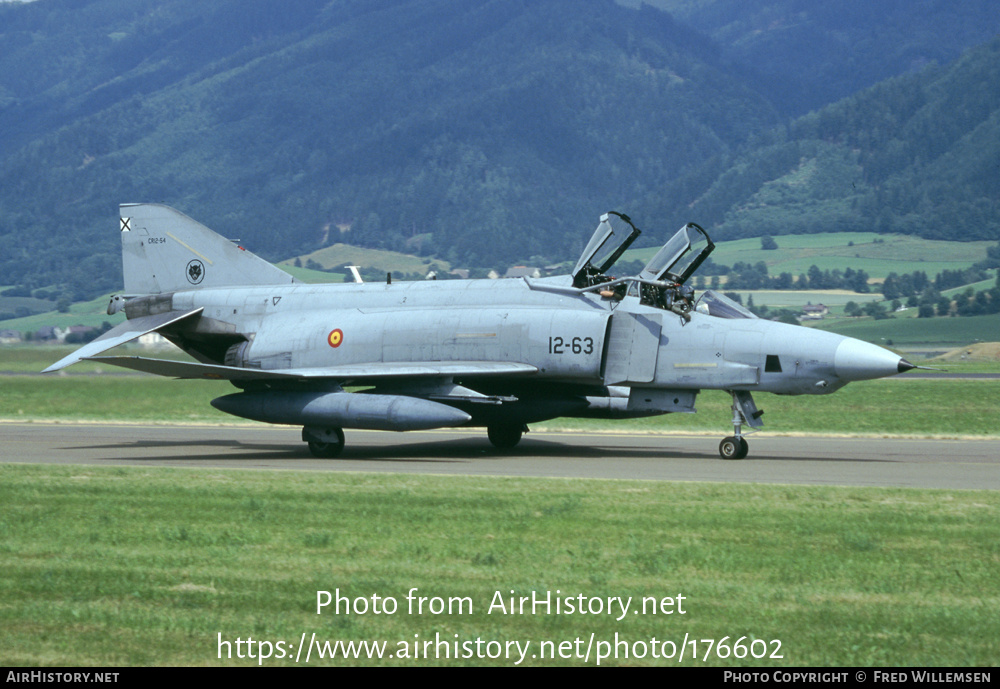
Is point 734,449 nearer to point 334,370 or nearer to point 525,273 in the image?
point 525,273

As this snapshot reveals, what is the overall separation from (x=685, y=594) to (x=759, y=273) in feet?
505

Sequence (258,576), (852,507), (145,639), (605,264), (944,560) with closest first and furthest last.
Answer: (145,639)
(258,576)
(944,560)
(852,507)
(605,264)

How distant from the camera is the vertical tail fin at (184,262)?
74.3ft

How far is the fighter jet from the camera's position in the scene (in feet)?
57.5

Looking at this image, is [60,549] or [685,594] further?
[60,549]

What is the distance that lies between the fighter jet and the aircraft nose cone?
0.02 metres

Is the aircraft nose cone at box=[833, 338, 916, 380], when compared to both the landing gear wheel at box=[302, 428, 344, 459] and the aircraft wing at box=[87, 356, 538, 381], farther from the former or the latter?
the landing gear wheel at box=[302, 428, 344, 459]

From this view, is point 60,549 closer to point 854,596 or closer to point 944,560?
point 854,596

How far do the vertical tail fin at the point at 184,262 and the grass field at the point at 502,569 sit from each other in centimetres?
945

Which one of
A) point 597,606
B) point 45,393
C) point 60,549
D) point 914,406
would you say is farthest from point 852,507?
point 45,393

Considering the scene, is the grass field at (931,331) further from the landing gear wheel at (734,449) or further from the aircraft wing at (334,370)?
the aircraft wing at (334,370)

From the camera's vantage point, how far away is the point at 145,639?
682 cm

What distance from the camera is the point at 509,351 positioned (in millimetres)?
18844

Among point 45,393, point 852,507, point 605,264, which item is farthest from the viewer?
point 45,393
